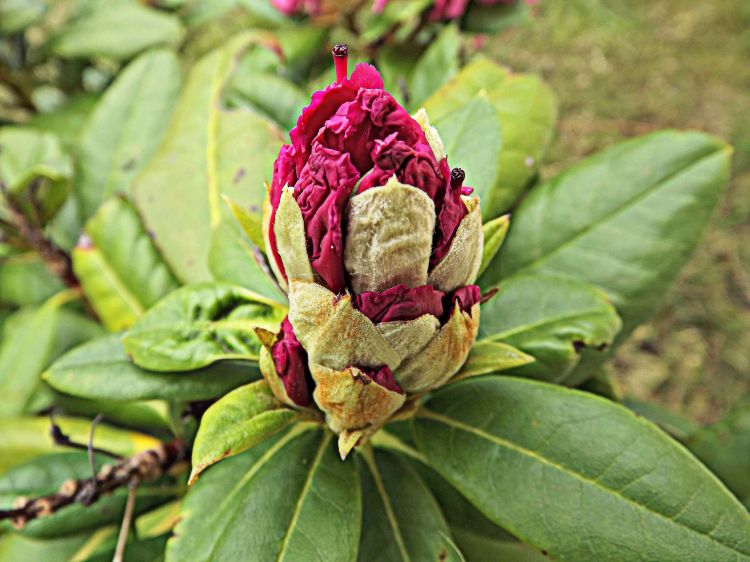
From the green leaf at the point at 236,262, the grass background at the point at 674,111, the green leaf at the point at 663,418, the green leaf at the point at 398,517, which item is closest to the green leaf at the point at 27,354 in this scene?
the green leaf at the point at 236,262

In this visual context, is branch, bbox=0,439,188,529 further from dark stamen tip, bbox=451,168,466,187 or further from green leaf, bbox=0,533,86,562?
dark stamen tip, bbox=451,168,466,187

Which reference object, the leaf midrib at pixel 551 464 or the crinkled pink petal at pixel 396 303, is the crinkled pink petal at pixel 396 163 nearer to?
the crinkled pink petal at pixel 396 303

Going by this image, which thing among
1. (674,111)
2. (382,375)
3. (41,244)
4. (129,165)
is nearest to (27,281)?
(41,244)

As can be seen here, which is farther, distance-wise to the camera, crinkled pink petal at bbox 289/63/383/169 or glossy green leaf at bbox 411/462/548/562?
glossy green leaf at bbox 411/462/548/562

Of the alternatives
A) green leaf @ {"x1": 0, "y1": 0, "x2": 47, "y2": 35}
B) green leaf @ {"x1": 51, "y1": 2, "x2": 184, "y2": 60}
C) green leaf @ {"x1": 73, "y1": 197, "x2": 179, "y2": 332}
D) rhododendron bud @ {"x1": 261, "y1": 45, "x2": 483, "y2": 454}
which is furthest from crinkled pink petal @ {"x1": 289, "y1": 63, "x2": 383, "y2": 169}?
green leaf @ {"x1": 0, "y1": 0, "x2": 47, "y2": 35}

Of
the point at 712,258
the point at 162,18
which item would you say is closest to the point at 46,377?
the point at 162,18

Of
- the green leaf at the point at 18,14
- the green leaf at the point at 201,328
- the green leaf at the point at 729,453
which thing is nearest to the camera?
the green leaf at the point at 201,328

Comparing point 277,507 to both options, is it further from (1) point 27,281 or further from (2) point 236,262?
(1) point 27,281
